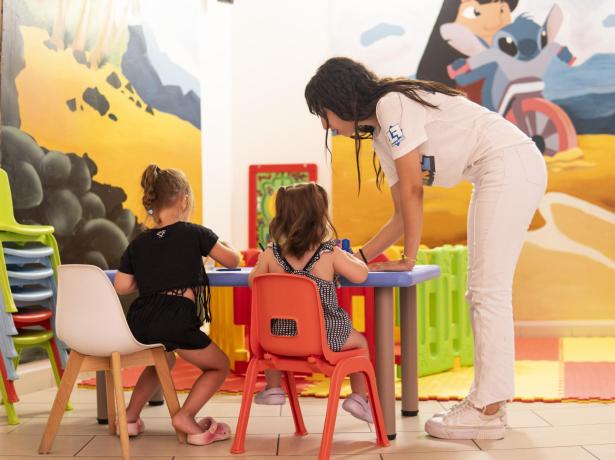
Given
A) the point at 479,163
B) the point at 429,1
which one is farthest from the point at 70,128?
the point at 429,1

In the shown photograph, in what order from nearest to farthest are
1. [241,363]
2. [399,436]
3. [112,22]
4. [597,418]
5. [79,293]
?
[79,293]
[399,436]
[597,418]
[241,363]
[112,22]

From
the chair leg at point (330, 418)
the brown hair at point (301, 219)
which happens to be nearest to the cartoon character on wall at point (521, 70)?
the brown hair at point (301, 219)

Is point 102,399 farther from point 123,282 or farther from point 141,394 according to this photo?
point 123,282

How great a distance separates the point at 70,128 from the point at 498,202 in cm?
244

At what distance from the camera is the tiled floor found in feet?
8.56

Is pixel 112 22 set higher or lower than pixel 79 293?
higher

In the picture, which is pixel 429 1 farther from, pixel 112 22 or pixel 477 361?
pixel 477 361

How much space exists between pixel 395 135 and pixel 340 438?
1.05 metres

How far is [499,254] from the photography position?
272 centimetres

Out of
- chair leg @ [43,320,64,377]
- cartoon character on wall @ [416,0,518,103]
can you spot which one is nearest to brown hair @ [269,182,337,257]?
chair leg @ [43,320,64,377]

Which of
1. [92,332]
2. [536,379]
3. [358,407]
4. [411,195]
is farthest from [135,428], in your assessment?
[536,379]

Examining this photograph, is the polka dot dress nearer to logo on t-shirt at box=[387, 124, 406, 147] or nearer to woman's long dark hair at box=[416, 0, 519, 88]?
logo on t-shirt at box=[387, 124, 406, 147]

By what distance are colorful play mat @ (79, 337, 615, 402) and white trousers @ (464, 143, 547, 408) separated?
78 cm

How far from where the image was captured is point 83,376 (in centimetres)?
425
